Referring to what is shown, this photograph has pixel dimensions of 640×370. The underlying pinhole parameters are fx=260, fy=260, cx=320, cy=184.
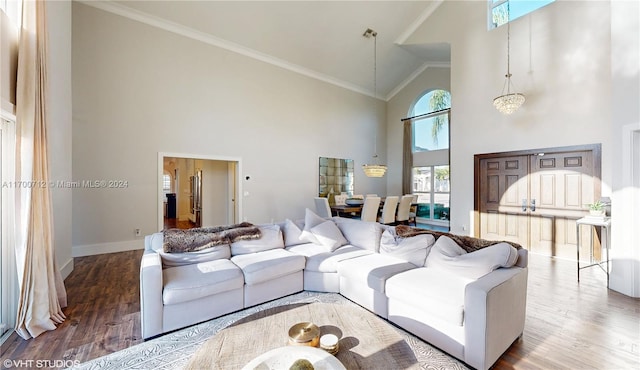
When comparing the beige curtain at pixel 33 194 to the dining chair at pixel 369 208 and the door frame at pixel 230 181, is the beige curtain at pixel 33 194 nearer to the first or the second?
the door frame at pixel 230 181

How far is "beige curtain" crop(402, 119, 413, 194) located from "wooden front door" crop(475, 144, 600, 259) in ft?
10.8

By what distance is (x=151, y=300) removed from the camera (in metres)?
2.20

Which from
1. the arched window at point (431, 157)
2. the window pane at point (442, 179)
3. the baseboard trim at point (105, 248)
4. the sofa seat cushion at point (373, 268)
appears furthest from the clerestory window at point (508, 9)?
the baseboard trim at point (105, 248)

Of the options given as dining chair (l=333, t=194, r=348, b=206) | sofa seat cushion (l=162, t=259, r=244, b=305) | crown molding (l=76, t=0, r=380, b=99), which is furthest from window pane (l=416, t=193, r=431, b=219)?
sofa seat cushion (l=162, t=259, r=244, b=305)

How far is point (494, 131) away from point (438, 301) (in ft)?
15.9

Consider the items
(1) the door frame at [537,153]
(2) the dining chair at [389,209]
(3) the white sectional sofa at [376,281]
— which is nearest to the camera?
(3) the white sectional sofa at [376,281]

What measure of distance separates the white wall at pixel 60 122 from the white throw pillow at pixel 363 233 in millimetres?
3690

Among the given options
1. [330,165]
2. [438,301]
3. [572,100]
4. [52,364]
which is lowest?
[52,364]

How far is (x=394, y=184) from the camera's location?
956 cm

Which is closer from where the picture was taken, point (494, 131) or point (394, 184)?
point (494, 131)

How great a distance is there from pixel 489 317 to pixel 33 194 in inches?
154

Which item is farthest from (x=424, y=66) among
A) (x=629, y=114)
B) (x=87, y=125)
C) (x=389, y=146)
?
(x=87, y=125)

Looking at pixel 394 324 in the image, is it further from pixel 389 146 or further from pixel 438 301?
pixel 389 146

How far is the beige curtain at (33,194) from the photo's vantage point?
2297mm
